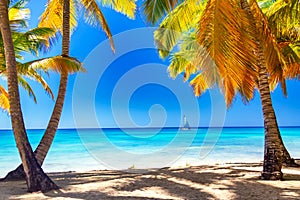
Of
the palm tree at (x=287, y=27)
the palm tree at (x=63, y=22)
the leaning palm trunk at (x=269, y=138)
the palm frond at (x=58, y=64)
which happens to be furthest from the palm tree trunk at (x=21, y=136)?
the palm tree at (x=287, y=27)

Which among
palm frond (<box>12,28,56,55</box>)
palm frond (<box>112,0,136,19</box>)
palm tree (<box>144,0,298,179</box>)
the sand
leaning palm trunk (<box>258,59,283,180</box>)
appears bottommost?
the sand

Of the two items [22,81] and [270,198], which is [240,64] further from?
[22,81]

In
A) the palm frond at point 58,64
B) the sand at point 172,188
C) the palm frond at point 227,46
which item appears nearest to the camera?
the palm frond at point 227,46

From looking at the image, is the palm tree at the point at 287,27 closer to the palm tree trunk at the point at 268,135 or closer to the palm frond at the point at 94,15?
the palm tree trunk at the point at 268,135

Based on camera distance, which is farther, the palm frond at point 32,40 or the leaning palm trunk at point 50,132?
the palm frond at point 32,40

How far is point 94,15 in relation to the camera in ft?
31.5

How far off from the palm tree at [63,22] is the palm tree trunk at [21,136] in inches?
42.7

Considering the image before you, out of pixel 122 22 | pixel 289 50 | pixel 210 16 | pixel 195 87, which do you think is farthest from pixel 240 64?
pixel 122 22

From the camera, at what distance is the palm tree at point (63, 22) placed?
7.94 meters

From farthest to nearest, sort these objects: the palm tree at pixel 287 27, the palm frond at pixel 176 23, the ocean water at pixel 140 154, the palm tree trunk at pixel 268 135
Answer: the ocean water at pixel 140 154
the palm frond at pixel 176 23
the palm tree at pixel 287 27
the palm tree trunk at pixel 268 135

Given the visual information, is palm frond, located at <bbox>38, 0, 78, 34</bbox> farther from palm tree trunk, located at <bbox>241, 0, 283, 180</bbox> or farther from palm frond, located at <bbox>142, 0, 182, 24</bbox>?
palm tree trunk, located at <bbox>241, 0, 283, 180</bbox>

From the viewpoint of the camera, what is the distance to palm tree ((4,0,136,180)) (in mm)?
7938

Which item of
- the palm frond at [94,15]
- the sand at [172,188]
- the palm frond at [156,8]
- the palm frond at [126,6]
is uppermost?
the palm frond at [126,6]

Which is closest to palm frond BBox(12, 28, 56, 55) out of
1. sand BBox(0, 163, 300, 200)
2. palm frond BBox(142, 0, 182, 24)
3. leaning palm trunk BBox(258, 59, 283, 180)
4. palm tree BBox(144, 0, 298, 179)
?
palm frond BBox(142, 0, 182, 24)
